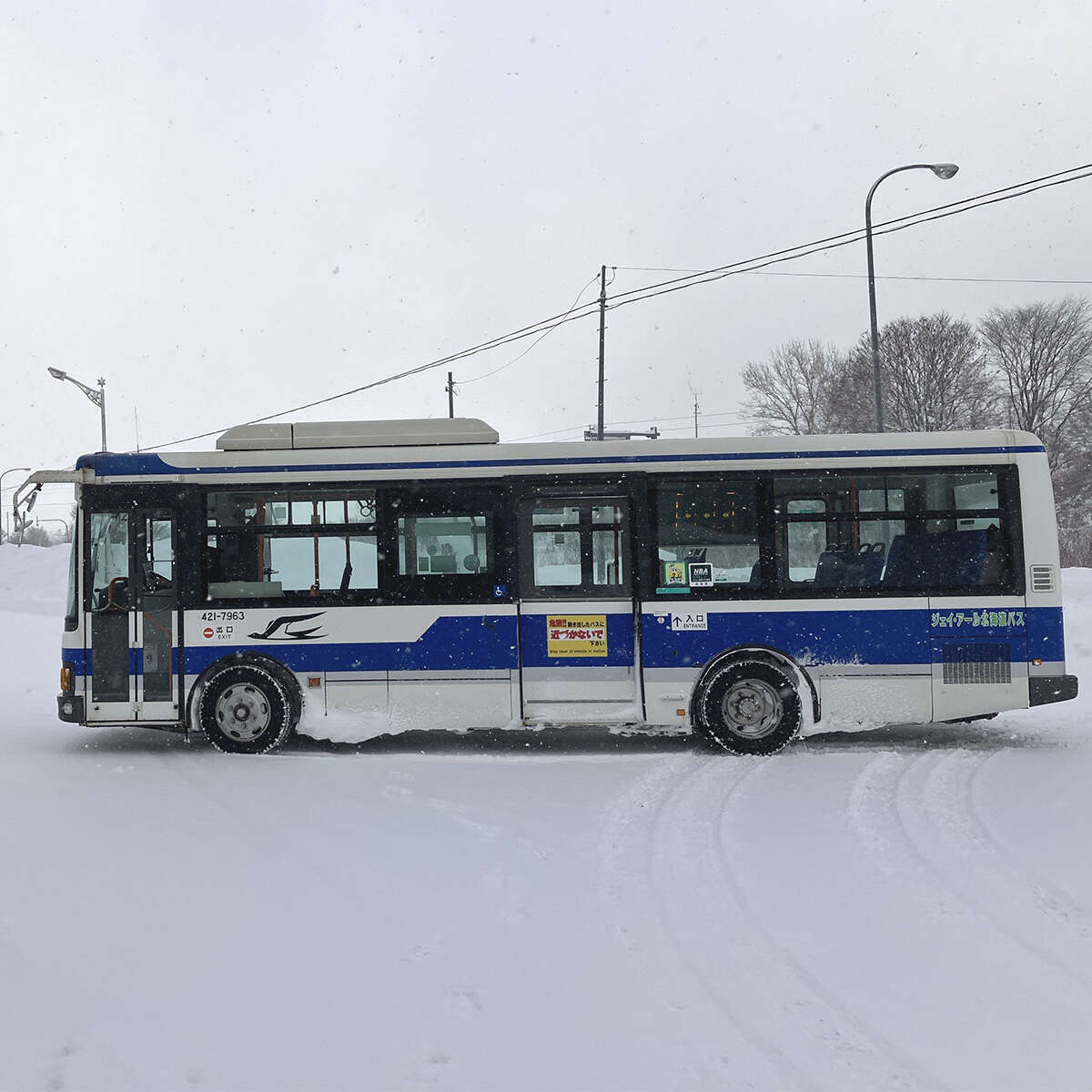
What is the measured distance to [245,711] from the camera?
10.7m

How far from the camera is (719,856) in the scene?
21.8 ft

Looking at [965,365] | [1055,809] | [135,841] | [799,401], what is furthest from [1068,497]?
[135,841]

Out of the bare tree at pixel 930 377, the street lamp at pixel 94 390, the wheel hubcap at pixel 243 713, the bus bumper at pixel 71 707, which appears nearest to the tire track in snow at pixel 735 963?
the wheel hubcap at pixel 243 713

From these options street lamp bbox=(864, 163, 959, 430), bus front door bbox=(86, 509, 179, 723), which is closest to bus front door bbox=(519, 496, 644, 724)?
bus front door bbox=(86, 509, 179, 723)

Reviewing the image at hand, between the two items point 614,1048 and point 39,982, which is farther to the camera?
point 39,982

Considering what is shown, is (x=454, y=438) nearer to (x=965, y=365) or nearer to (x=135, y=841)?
(x=135, y=841)

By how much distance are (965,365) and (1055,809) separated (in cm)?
4937

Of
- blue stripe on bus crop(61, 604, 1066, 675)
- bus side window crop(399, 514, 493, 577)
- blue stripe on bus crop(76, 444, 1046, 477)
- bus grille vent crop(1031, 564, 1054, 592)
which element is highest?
blue stripe on bus crop(76, 444, 1046, 477)

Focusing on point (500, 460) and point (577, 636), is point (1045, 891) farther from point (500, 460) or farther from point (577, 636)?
point (500, 460)

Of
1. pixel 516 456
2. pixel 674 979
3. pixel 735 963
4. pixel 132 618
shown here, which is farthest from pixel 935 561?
pixel 132 618

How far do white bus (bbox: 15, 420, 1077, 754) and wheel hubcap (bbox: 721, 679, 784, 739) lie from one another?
0.03 metres

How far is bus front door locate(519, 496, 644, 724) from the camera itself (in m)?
10.6

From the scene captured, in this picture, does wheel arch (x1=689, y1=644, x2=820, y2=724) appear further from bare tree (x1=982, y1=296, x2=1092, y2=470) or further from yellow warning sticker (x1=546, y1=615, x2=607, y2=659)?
bare tree (x1=982, y1=296, x2=1092, y2=470)

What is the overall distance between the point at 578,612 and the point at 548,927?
550 cm
